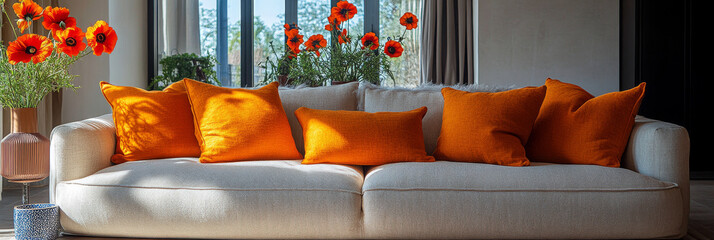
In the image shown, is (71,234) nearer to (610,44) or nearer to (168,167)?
(168,167)

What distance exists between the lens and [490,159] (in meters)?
2.55

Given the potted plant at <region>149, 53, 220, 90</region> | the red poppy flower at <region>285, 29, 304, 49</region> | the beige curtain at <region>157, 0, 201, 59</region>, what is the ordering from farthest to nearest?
the beige curtain at <region>157, 0, 201, 59</region> < the potted plant at <region>149, 53, 220, 90</region> < the red poppy flower at <region>285, 29, 304, 49</region>

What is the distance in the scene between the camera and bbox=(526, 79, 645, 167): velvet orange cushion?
2.50 meters

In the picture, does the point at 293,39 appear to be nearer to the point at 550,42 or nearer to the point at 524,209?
the point at 524,209

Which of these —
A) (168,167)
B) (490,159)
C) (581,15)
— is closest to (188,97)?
(168,167)

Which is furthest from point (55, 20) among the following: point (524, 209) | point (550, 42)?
point (550, 42)

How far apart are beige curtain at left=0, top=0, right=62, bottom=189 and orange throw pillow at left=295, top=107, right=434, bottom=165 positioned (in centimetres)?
220

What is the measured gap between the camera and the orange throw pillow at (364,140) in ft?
8.53

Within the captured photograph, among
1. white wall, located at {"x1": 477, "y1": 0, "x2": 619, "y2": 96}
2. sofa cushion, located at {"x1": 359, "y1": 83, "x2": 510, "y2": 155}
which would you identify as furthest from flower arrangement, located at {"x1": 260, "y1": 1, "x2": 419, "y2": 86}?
white wall, located at {"x1": 477, "y1": 0, "x2": 619, "y2": 96}

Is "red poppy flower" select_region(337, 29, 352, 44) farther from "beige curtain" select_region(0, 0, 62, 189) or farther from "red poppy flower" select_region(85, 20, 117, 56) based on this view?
"beige curtain" select_region(0, 0, 62, 189)

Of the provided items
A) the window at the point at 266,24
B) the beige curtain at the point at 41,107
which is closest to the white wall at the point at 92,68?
the beige curtain at the point at 41,107

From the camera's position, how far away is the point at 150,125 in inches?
106

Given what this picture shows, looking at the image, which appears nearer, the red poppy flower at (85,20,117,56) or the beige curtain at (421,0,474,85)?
the red poppy flower at (85,20,117,56)

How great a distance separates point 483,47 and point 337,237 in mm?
3155
